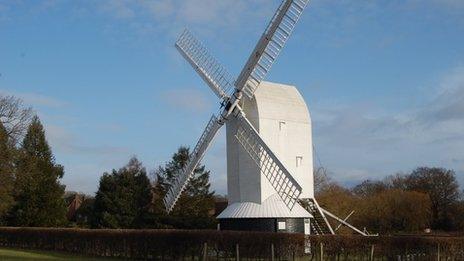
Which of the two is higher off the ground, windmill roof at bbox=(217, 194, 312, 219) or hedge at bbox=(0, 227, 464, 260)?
windmill roof at bbox=(217, 194, 312, 219)

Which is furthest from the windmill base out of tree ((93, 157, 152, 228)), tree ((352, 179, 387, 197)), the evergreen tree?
tree ((352, 179, 387, 197))

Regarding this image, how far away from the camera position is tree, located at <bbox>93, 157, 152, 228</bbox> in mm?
60188

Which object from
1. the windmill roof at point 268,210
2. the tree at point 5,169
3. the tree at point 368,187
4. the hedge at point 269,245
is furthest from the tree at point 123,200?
the tree at point 368,187

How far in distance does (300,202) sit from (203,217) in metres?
23.2

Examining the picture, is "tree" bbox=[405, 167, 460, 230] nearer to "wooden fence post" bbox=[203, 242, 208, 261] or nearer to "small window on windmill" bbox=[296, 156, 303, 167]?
"small window on windmill" bbox=[296, 156, 303, 167]

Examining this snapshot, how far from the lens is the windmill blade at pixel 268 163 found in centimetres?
3250

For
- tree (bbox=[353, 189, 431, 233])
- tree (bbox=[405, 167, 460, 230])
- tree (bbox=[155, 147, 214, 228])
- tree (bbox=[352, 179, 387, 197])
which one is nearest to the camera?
tree (bbox=[155, 147, 214, 228])

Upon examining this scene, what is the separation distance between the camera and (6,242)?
49188 mm

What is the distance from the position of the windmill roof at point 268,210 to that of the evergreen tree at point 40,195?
29.5m

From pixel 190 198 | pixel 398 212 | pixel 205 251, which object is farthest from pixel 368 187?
pixel 205 251

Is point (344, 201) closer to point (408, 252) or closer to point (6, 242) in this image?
point (6, 242)

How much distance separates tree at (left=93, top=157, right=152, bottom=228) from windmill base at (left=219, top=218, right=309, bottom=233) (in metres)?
27.0

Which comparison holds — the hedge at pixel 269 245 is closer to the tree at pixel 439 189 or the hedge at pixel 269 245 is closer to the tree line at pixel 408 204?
the tree line at pixel 408 204

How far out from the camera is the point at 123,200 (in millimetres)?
60500
